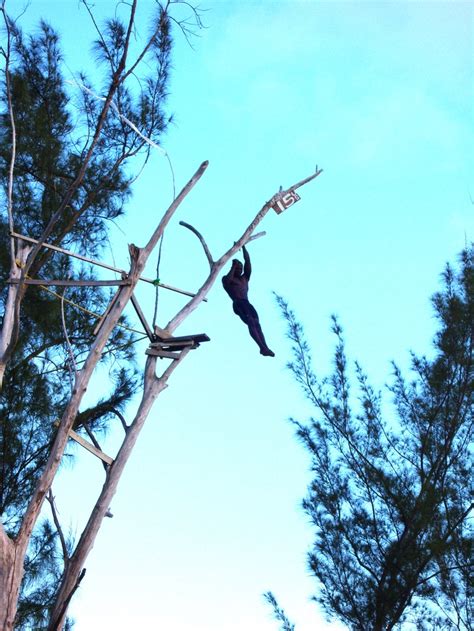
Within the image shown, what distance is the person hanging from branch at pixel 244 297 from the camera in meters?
6.34

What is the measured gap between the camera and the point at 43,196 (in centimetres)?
880

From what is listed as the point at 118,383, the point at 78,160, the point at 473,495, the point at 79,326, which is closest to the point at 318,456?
the point at 473,495

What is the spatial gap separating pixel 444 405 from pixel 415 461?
0.59 m

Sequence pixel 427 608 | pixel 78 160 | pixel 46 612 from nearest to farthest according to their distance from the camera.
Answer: pixel 427 608, pixel 46 612, pixel 78 160

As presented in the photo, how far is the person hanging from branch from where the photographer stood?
6.34m

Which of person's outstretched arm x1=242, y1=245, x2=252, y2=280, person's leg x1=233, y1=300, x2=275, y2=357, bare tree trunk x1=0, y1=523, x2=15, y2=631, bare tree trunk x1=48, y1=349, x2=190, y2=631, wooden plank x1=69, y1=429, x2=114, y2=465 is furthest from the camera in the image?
person's outstretched arm x1=242, y1=245, x2=252, y2=280

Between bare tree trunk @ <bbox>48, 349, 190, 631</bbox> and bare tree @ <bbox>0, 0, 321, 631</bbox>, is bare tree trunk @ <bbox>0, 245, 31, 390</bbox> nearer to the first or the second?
bare tree @ <bbox>0, 0, 321, 631</bbox>

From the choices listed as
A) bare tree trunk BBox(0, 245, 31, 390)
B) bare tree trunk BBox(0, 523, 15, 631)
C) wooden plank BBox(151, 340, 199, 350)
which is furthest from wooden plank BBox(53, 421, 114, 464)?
bare tree trunk BBox(0, 245, 31, 390)

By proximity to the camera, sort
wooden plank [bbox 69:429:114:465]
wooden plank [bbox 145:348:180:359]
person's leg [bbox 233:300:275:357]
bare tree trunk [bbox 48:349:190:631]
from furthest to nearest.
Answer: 1. person's leg [bbox 233:300:275:357]
2. wooden plank [bbox 145:348:180:359]
3. wooden plank [bbox 69:429:114:465]
4. bare tree trunk [bbox 48:349:190:631]

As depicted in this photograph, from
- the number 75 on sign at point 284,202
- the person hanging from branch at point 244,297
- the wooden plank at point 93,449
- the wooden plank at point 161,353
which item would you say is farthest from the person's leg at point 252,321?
the wooden plank at point 93,449

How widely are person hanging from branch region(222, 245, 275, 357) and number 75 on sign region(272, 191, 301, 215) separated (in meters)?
0.38

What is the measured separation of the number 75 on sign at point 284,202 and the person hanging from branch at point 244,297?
15.0 inches

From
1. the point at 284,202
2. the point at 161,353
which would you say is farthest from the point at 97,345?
the point at 284,202

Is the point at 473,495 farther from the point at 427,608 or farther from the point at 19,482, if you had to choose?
the point at 19,482
